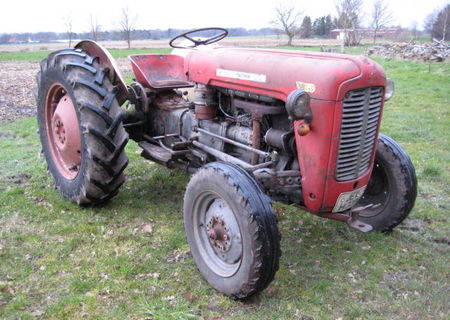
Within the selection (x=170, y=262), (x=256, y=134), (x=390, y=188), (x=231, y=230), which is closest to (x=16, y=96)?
(x=170, y=262)

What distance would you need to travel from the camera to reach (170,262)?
3688 mm

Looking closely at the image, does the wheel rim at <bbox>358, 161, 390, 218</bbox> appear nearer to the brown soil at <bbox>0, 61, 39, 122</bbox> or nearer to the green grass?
the green grass

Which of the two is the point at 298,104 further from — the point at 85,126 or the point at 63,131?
the point at 63,131

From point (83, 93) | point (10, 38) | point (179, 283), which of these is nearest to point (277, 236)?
point (179, 283)

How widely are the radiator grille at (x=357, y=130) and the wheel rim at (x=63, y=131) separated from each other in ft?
8.67

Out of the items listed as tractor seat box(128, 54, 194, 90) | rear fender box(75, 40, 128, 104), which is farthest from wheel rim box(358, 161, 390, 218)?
rear fender box(75, 40, 128, 104)

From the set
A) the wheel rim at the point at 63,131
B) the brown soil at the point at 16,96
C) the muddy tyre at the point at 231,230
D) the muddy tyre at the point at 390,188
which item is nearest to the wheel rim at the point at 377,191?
the muddy tyre at the point at 390,188

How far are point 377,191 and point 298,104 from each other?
167cm

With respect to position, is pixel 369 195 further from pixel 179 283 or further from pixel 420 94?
pixel 420 94

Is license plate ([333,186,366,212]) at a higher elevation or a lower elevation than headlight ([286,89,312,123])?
lower

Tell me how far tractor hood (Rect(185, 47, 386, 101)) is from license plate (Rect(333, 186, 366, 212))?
2.52 feet

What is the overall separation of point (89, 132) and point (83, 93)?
Result: 402 mm

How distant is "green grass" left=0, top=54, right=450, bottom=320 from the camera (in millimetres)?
3068

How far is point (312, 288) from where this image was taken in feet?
10.8
